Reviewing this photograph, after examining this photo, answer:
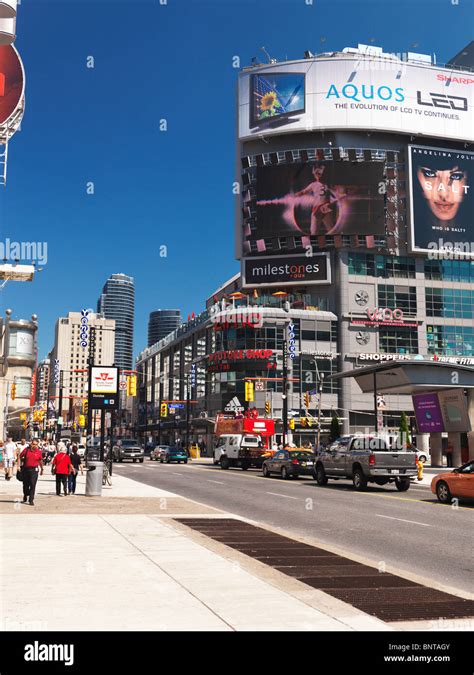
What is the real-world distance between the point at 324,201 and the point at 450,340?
24523mm

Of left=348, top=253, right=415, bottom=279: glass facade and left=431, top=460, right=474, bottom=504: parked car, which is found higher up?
left=348, top=253, right=415, bottom=279: glass facade

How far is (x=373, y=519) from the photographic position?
17.8 metres

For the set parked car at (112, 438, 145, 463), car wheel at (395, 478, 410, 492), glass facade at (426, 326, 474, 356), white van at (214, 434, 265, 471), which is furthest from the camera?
glass facade at (426, 326, 474, 356)

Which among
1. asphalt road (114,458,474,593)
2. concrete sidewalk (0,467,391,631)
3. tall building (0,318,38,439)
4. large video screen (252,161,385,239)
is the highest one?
large video screen (252,161,385,239)

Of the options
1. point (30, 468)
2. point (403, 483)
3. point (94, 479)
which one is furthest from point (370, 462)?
point (30, 468)

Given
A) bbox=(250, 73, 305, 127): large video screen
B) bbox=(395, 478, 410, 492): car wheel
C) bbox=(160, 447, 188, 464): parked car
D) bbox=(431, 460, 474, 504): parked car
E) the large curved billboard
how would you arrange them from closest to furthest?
bbox=(431, 460, 474, 504): parked car, bbox=(395, 478, 410, 492): car wheel, the large curved billboard, bbox=(160, 447, 188, 464): parked car, bbox=(250, 73, 305, 127): large video screen

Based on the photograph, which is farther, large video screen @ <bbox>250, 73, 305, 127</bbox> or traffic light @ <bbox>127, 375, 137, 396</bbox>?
large video screen @ <bbox>250, 73, 305, 127</bbox>

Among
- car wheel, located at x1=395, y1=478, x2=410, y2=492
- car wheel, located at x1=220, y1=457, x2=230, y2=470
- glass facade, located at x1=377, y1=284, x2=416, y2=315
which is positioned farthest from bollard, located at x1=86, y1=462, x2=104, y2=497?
glass facade, located at x1=377, y1=284, x2=416, y2=315

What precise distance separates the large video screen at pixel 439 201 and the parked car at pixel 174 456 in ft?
152

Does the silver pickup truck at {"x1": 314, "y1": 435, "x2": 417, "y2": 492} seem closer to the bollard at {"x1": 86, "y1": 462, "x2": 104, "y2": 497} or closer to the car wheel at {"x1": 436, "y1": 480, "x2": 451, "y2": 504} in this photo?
the car wheel at {"x1": 436, "y1": 480, "x2": 451, "y2": 504}

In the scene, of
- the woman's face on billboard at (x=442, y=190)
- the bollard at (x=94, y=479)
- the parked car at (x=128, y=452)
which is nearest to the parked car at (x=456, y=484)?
the bollard at (x=94, y=479)

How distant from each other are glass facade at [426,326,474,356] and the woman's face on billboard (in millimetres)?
14620

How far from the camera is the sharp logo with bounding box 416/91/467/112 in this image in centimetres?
9519
